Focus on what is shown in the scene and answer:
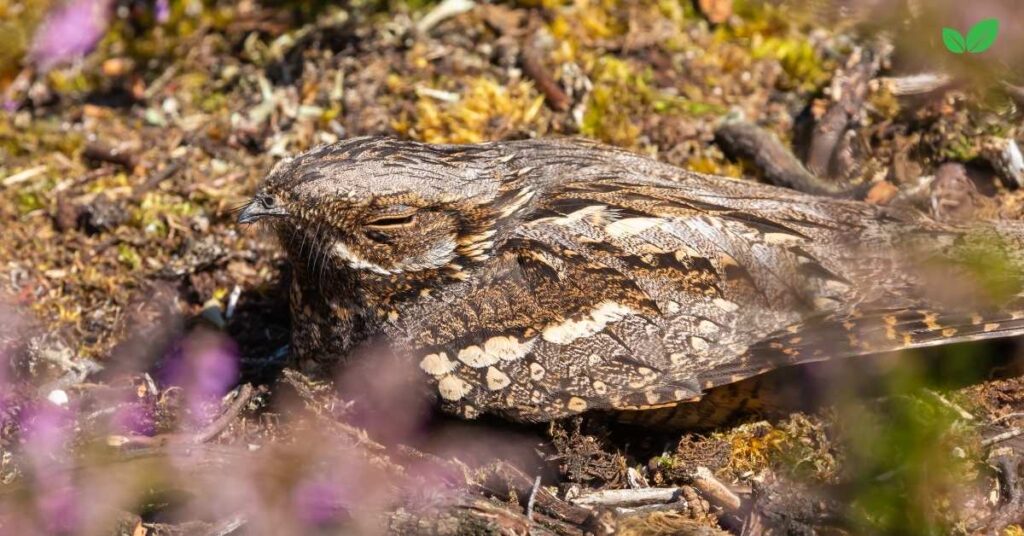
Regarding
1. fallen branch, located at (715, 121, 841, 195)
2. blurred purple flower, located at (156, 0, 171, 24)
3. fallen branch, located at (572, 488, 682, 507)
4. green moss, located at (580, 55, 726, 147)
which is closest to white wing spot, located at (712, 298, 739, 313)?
fallen branch, located at (572, 488, 682, 507)

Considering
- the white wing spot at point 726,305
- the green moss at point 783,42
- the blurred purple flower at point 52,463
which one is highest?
the green moss at point 783,42

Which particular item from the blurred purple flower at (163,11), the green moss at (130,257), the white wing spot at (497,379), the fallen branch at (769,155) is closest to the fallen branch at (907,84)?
the fallen branch at (769,155)

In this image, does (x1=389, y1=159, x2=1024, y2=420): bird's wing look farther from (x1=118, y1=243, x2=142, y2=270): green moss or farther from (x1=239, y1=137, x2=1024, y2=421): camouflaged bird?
(x1=118, y1=243, x2=142, y2=270): green moss

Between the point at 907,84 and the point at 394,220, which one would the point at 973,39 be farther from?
the point at 907,84

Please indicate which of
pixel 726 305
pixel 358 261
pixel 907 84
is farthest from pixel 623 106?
pixel 358 261

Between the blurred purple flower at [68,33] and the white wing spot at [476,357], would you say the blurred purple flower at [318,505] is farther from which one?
the blurred purple flower at [68,33]

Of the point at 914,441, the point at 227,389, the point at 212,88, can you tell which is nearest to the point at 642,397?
the point at 914,441

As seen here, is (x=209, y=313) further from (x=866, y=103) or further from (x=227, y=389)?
(x=866, y=103)
